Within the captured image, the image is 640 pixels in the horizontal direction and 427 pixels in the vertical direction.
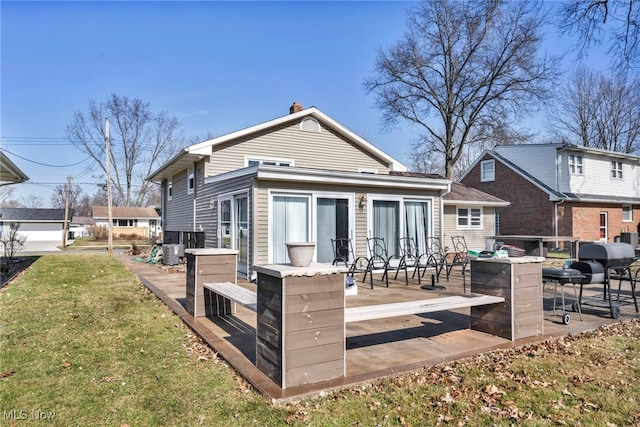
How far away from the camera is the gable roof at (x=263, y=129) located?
39.5 ft

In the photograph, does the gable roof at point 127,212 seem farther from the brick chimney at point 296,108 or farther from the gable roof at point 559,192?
the gable roof at point 559,192

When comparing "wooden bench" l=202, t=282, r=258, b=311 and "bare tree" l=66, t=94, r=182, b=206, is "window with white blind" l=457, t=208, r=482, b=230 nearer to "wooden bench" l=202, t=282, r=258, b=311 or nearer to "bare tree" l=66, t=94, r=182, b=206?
"wooden bench" l=202, t=282, r=258, b=311

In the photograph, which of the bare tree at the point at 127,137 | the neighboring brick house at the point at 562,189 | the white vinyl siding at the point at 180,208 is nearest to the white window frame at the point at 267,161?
the white vinyl siding at the point at 180,208

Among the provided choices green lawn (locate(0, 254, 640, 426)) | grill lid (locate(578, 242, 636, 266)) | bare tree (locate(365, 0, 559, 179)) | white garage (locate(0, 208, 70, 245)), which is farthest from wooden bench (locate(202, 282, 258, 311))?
white garage (locate(0, 208, 70, 245))

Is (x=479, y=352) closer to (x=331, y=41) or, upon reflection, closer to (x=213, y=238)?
(x=213, y=238)

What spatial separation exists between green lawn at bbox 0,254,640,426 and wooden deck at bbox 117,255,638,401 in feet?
0.43

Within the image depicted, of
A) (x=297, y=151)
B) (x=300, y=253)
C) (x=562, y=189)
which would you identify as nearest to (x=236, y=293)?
(x=300, y=253)

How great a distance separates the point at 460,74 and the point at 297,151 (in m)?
16.3

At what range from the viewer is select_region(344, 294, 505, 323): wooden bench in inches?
150

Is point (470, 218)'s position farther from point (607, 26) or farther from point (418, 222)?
point (607, 26)

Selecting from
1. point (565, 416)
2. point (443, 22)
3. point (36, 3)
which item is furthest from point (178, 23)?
point (443, 22)

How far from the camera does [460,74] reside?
24938mm

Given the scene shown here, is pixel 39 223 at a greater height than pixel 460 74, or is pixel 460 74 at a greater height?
pixel 460 74

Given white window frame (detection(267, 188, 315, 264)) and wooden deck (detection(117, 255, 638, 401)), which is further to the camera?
white window frame (detection(267, 188, 315, 264))
